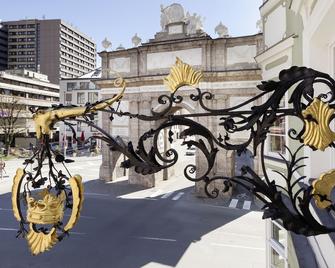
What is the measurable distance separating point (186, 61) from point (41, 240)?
65.4 feet

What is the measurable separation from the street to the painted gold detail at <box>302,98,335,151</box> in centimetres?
992

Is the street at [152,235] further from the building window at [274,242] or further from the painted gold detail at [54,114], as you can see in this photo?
the painted gold detail at [54,114]

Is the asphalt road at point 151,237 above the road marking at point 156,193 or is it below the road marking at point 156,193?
below

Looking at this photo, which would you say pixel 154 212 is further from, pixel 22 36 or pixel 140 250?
pixel 22 36

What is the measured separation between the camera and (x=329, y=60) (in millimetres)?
4430

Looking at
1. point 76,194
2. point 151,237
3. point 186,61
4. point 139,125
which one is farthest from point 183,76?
point 139,125

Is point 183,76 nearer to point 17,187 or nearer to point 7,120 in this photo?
point 17,187

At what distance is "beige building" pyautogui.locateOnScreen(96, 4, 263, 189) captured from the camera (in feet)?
65.5

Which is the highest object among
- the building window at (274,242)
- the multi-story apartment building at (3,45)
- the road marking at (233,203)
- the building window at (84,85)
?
the multi-story apartment building at (3,45)

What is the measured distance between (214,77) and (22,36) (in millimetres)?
94190

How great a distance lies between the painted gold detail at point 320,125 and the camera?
1.92m

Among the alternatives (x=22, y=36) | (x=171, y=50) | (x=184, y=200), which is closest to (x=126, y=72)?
(x=171, y=50)

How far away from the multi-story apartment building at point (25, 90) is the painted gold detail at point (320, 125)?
5504cm

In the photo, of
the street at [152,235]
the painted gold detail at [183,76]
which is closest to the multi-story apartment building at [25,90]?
the street at [152,235]
